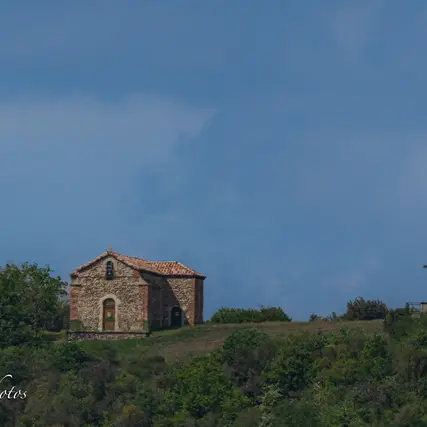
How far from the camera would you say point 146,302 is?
3223 inches

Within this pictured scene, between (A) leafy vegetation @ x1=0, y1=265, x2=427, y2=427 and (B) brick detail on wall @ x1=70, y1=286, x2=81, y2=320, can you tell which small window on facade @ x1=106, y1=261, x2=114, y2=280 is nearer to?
(B) brick detail on wall @ x1=70, y1=286, x2=81, y2=320

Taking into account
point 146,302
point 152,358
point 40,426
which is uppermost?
point 146,302

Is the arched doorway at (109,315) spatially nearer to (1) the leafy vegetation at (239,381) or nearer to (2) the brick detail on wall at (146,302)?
(2) the brick detail on wall at (146,302)

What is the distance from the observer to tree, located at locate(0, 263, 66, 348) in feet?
262

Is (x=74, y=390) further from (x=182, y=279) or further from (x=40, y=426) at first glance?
(x=182, y=279)

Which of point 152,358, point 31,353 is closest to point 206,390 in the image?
point 152,358

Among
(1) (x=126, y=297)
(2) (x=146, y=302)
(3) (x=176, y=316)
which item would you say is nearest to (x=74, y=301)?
(1) (x=126, y=297)

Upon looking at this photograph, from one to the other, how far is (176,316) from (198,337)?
10.5m

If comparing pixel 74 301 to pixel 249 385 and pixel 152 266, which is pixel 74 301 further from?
pixel 249 385

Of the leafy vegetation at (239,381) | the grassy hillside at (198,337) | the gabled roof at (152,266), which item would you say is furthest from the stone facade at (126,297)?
the leafy vegetation at (239,381)

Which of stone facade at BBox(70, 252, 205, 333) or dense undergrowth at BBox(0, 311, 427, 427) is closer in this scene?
dense undergrowth at BBox(0, 311, 427, 427)

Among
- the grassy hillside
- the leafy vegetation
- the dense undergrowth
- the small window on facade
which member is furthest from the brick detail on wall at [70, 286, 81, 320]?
the dense undergrowth

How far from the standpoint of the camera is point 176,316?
86.6 m

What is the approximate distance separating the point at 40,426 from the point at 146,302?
79.5 ft
